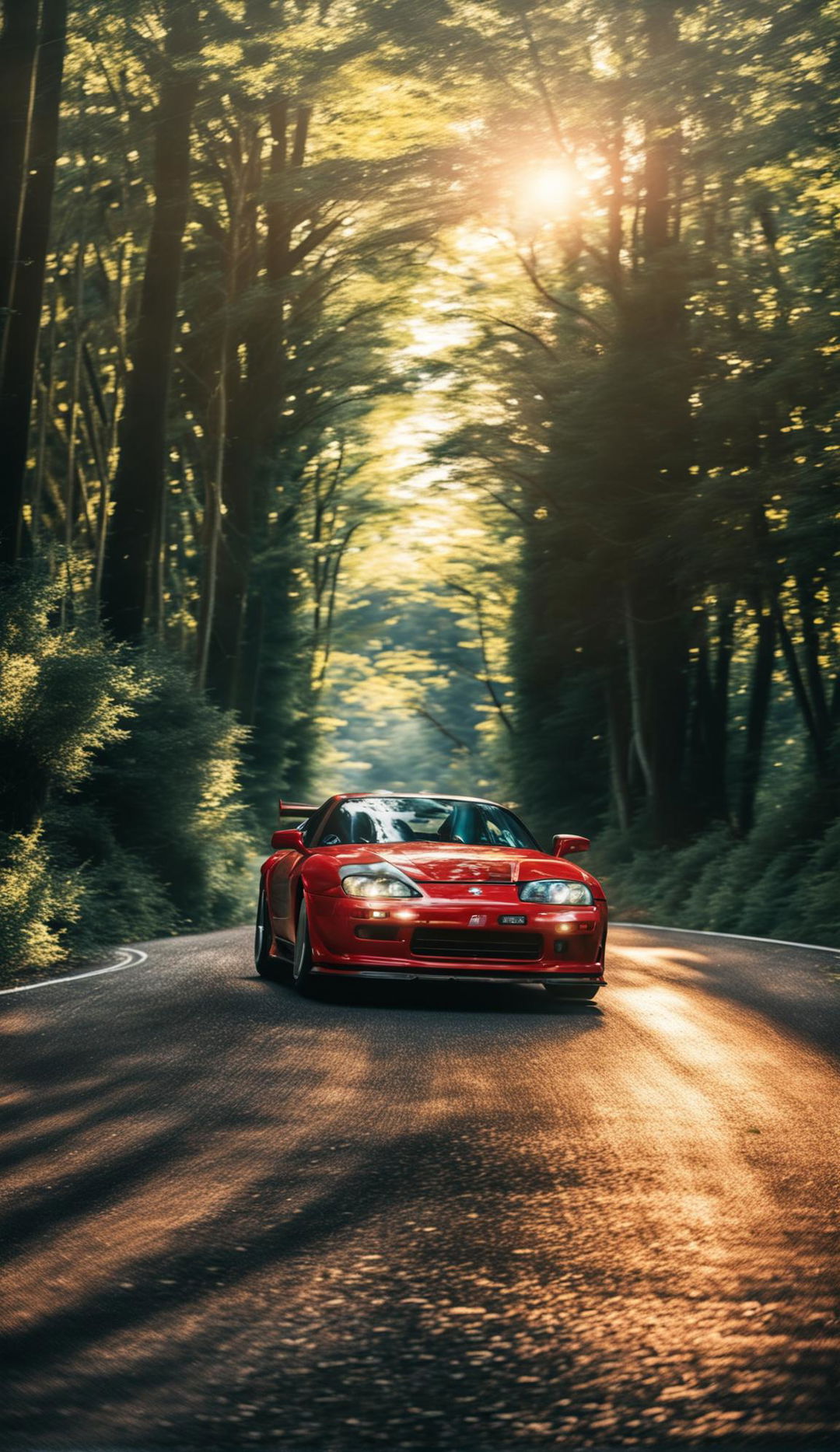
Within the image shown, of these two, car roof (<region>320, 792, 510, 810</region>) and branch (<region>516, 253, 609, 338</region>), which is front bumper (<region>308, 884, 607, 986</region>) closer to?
car roof (<region>320, 792, 510, 810</region>)

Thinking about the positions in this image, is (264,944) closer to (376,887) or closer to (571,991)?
(376,887)

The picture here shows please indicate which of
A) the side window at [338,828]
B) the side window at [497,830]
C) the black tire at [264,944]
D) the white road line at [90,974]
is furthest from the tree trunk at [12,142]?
the side window at [497,830]

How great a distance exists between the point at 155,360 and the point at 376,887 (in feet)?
48.2

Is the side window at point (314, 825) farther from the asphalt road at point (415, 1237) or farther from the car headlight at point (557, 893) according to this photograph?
the asphalt road at point (415, 1237)

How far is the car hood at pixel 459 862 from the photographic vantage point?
11297mm

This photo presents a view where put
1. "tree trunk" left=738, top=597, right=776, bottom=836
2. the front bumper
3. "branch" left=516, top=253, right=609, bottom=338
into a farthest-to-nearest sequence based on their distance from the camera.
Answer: "tree trunk" left=738, top=597, right=776, bottom=836
"branch" left=516, top=253, right=609, bottom=338
the front bumper

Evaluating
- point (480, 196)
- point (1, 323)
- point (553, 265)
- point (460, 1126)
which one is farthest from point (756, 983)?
point (553, 265)

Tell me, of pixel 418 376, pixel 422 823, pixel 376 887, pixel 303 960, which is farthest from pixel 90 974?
pixel 418 376

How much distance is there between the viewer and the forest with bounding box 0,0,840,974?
20375mm

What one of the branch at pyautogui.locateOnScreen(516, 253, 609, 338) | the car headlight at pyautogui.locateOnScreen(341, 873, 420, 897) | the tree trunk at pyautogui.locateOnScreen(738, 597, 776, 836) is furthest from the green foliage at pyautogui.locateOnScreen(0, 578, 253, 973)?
the branch at pyautogui.locateOnScreen(516, 253, 609, 338)

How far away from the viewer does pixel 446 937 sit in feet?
36.3

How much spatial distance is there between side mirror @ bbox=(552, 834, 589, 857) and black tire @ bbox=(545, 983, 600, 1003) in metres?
0.88

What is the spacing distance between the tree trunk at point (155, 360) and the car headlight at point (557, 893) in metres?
12.9

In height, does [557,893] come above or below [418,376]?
below
